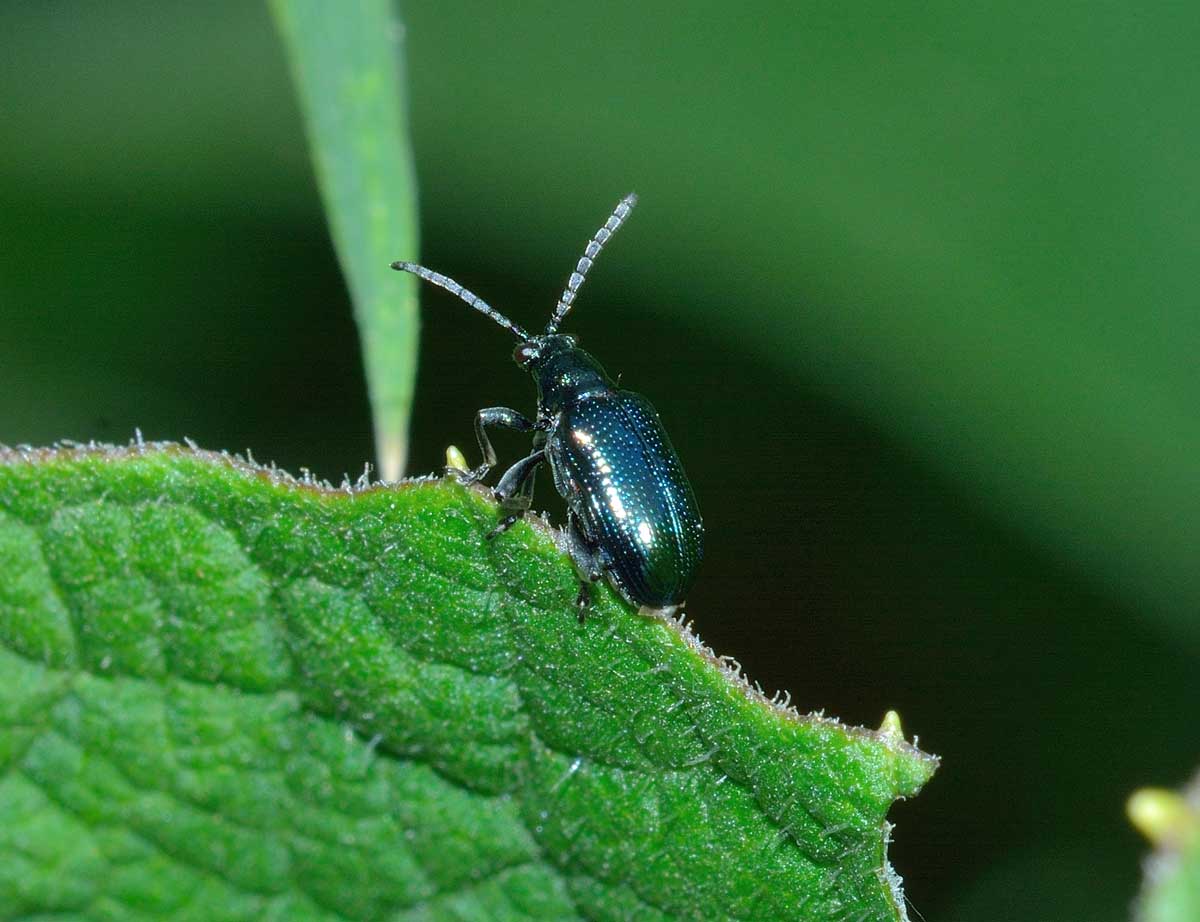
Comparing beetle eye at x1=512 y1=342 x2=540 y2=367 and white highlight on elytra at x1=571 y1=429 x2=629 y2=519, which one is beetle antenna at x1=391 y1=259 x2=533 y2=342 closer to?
beetle eye at x1=512 y1=342 x2=540 y2=367

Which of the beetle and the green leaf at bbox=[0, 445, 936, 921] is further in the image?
the beetle

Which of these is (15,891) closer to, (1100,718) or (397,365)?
(397,365)

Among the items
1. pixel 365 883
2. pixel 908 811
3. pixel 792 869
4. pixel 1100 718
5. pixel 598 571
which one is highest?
pixel 1100 718

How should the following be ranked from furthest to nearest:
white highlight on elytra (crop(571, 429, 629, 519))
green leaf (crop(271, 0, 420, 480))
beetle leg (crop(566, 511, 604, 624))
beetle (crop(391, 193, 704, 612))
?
white highlight on elytra (crop(571, 429, 629, 519))
beetle (crop(391, 193, 704, 612))
green leaf (crop(271, 0, 420, 480))
beetle leg (crop(566, 511, 604, 624))

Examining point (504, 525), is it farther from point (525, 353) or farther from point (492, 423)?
point (525, 353)

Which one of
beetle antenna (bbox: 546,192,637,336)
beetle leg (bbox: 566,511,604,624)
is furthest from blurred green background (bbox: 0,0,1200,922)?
beetle leg (bbox: 566,511,604,624)

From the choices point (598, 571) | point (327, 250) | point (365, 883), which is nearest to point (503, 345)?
point (327, 250)

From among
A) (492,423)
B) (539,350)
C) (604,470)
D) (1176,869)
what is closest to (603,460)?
(604,470)
